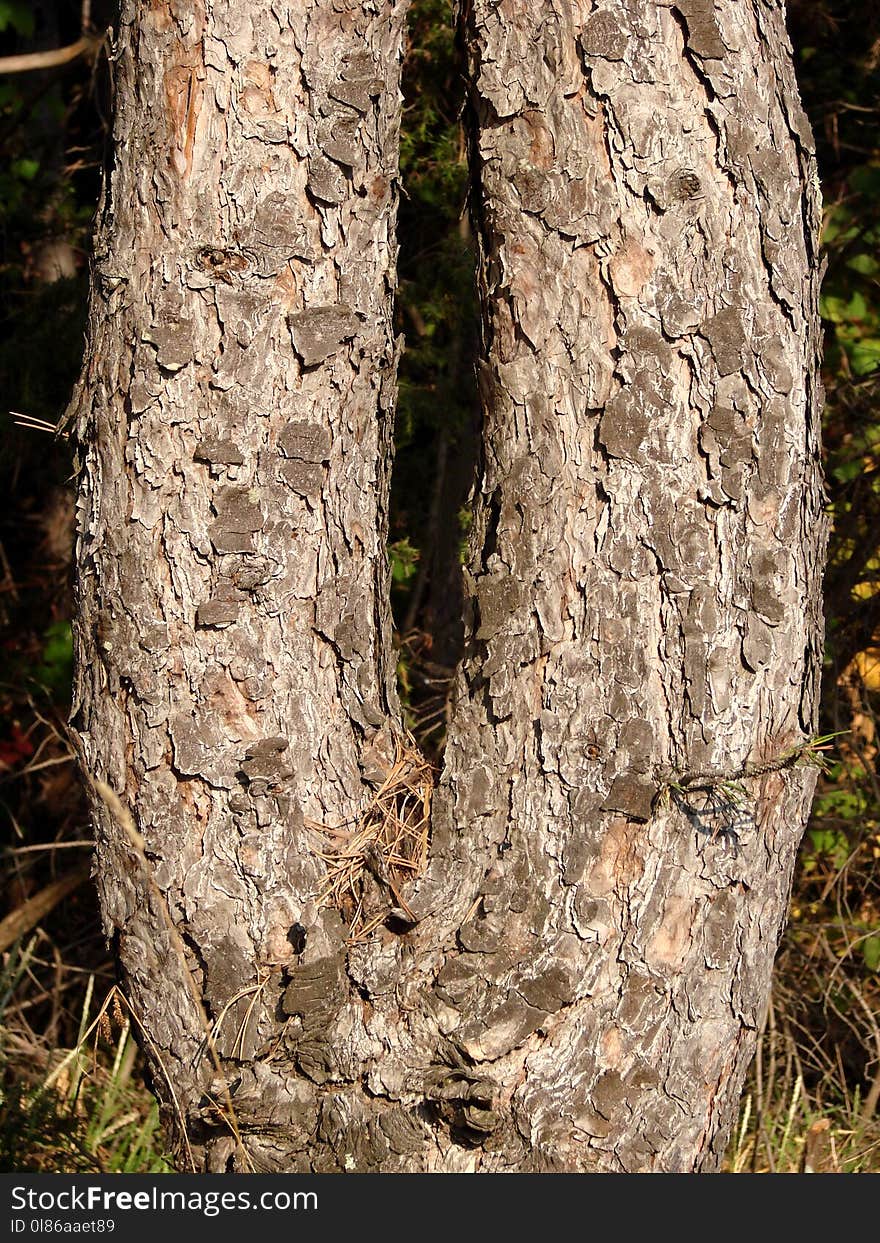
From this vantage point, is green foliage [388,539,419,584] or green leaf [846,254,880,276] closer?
green foliage [388,539,419,584]

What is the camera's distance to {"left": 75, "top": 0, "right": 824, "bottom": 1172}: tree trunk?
1708mm

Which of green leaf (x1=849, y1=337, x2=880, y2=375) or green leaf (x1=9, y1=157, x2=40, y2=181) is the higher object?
green leaf (x1=9, y1=157, x2=40, y2=181)

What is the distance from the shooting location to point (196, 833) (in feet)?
5.85

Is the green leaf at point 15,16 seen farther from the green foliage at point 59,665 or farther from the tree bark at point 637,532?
the tree bark at point 637,532

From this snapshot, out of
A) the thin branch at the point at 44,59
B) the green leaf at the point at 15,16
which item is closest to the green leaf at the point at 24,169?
the green leaf at the point at 15,16

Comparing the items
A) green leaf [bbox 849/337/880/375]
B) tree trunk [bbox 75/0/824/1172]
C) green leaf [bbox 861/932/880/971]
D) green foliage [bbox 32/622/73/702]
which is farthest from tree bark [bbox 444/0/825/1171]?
green foliage [bbox 32/622/73/702]

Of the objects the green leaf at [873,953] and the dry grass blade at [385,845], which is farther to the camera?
the green leaf at [873,953]

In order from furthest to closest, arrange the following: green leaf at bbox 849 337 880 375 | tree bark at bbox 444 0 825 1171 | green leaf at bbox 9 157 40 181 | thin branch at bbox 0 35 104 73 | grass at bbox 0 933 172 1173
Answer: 1. green leaf at bbox 9 157 40 181
2. green leaf at bbox 849 337 880 375
3. thin branch at bbox 0 35 104 73
4. grass at bbox 0 933 172 1173
5. tree bark at bbox 444 0 825 1171

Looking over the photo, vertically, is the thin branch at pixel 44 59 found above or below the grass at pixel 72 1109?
above

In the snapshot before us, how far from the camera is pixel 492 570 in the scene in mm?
1817

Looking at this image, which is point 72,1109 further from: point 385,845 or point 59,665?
point 59,665

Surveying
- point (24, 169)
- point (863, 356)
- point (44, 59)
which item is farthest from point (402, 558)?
point (24, 169)

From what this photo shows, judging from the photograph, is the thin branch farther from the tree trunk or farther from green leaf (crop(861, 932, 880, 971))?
green leaf (crop(861, 932, 880, 971))

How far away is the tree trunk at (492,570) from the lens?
67.2 inches
